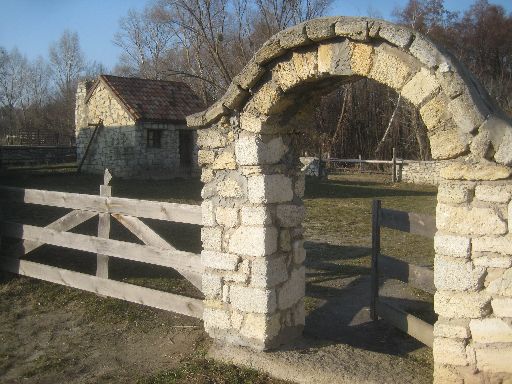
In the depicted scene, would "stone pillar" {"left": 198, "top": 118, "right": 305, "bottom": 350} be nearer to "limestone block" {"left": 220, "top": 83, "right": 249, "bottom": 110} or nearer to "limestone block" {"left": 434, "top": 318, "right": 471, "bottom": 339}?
"limestone block" {"left": 220, "top": 83, "right": 249, "bottom": 110}

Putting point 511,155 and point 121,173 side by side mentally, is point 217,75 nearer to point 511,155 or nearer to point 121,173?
point 121,173

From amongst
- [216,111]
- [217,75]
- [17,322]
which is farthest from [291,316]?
[217,75]

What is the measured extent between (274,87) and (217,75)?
98.9 feet

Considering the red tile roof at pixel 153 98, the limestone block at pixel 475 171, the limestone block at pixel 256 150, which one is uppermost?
the red tile roof at pixel 153 98

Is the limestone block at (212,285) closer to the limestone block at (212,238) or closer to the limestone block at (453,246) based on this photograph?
the limestone block at (212,238)

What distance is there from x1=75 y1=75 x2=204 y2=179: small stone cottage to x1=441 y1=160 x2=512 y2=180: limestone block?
60.7 ft

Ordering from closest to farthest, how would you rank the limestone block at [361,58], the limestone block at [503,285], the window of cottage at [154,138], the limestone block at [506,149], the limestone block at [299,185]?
the limestone block at [506,149] < the limestone block at [503,285] < the limestone block at [361,58] < the limestone block at [299,185] < the window of cottage at [154,138]

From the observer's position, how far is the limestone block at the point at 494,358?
374cm

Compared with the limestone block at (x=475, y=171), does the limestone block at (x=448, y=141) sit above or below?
above

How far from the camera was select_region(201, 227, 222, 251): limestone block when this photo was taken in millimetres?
5012

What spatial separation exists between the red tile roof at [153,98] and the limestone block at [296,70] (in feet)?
56.7

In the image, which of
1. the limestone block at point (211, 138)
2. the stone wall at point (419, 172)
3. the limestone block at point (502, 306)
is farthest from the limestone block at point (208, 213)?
the stone wall at point (419, 172)

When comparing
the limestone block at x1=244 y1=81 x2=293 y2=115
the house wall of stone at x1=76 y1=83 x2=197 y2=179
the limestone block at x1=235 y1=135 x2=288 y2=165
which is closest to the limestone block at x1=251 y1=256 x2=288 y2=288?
the limestone block at x1=235 y1=135 x2=288 y2=165

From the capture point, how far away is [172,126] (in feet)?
73.3
